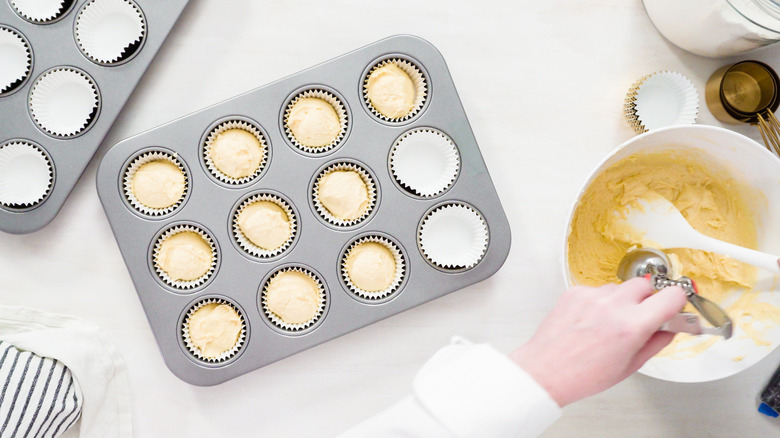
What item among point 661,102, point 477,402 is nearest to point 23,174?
point 477,402

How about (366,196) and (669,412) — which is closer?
(366,196)

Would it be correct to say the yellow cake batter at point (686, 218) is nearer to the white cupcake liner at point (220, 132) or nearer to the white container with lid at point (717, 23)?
the white container with lid at point (717, 23)

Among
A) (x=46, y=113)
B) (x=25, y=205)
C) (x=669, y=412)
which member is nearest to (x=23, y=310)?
(x=25, y=205)

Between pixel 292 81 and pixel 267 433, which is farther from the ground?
pixel 292 81

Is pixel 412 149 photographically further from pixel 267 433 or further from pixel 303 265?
pixel 267 433

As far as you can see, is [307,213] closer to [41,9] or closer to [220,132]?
[220,132]
